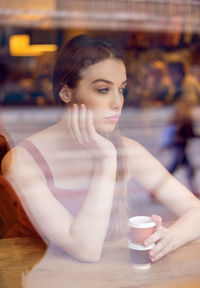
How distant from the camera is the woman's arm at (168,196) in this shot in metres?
1.51

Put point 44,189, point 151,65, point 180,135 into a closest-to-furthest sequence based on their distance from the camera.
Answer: point 44,189
point 180,135
point 151,65

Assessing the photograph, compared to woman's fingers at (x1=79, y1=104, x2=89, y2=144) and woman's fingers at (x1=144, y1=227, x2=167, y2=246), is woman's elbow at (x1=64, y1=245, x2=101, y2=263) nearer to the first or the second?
woman's fingers at (x1=144, y1=227, x2=167, y2=246)

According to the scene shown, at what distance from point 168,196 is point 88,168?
0.35 meters

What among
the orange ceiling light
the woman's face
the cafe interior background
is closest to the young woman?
the woman's face

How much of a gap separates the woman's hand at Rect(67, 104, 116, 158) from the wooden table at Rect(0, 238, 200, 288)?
32 centimetres

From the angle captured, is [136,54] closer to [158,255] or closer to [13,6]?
[13,6]

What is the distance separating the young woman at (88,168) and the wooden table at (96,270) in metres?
0.04

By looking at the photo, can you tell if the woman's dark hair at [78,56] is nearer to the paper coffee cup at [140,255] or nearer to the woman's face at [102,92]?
the woman's face at [102,92]

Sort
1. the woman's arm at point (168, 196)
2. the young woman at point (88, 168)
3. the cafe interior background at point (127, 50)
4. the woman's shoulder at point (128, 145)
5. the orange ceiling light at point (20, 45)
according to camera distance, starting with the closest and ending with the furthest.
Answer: the young woman at point (88, 168), the woman's arm at point (168, 196), the woman's shoulder at point (128, 145), the cafe interior background at point (127, 50), the orange ceiling light at point (20, 45)

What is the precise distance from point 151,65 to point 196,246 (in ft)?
34.7

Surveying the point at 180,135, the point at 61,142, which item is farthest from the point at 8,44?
the point at 61,142

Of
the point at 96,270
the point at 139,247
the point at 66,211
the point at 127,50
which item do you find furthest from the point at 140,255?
the point at 127,50

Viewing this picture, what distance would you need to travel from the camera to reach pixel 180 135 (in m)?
5.55

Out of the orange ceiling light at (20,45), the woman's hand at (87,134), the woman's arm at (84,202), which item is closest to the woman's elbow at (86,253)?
the woman's arm at (84,202)
